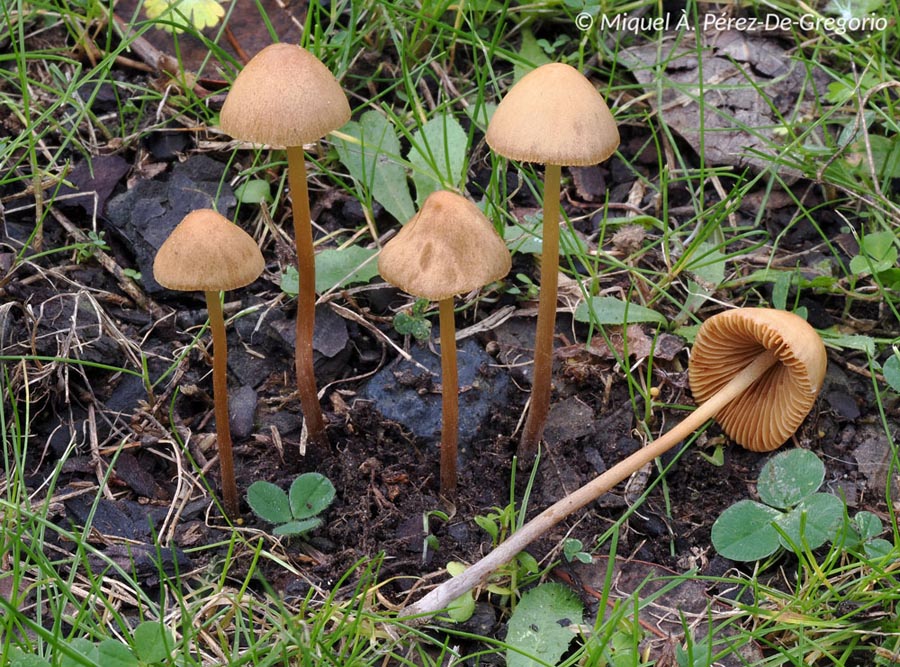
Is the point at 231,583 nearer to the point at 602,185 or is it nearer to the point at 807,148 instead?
the point at 602,185

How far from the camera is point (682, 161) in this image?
300 cm

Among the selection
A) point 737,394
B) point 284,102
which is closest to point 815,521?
point 737,394

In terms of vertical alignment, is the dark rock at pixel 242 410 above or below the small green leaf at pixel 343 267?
below

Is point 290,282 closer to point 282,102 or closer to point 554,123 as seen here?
point 282,102

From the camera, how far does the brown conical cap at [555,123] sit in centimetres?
188

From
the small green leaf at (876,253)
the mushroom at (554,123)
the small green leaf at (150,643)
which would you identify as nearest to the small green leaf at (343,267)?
the mushroom at (554,123)

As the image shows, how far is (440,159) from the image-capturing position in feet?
9.70

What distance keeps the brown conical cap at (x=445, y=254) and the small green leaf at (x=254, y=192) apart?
1106 mm

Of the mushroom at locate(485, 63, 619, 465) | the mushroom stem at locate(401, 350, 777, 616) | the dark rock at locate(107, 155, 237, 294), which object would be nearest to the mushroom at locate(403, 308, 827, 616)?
the mushroom stem at locate(401, 350, 777, 616)

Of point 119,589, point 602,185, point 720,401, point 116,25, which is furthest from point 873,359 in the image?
point 116,25

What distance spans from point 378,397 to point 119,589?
33.8 inches

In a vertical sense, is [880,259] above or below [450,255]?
below

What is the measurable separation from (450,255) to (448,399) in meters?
0.46

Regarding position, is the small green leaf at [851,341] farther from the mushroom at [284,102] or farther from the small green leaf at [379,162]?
the mushroom at [284,102]
